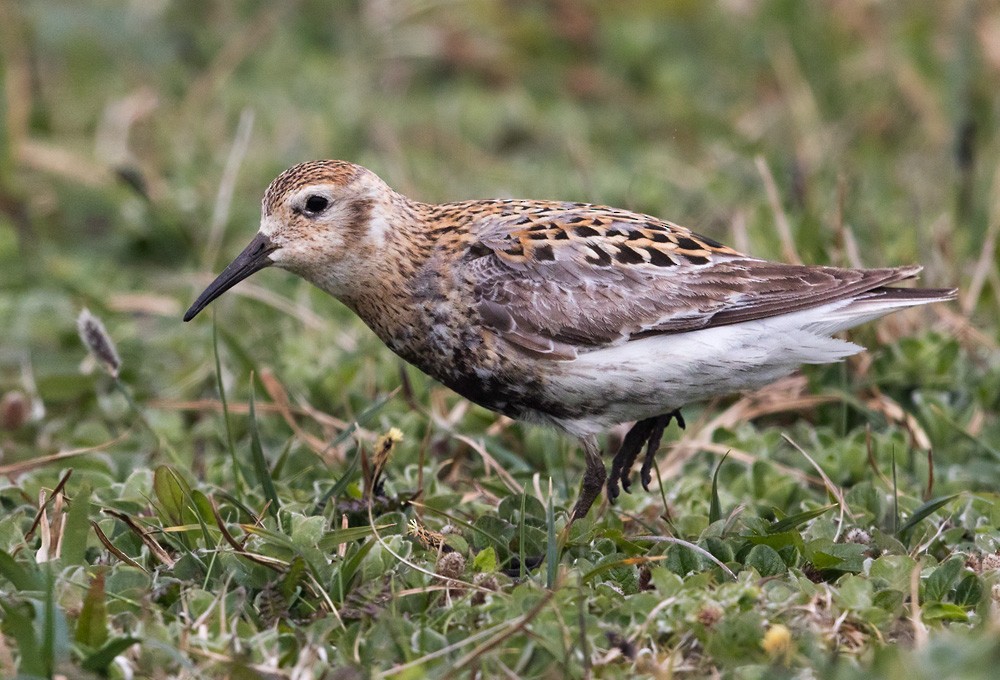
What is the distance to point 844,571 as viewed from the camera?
4.66 metres

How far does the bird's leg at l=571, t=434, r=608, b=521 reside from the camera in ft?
16.6

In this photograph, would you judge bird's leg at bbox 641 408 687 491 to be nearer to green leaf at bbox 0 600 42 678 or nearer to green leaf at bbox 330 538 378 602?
green leaf at bbox 330 538 378 602

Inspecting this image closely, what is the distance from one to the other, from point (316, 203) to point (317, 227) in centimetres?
10

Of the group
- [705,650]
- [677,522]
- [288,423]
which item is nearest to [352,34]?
[288,423]

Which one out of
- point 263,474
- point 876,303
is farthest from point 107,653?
point 876,303

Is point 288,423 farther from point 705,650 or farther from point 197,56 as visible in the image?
point 197,56

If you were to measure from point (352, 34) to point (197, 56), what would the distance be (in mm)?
1304

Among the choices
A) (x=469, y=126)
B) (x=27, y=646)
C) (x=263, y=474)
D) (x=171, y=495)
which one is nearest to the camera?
(x=27, y=646)

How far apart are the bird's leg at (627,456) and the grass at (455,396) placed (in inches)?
5.8

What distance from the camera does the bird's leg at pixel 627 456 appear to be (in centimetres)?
532

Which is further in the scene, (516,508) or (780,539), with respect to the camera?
(516,508)

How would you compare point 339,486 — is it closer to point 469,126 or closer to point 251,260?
point 251,260

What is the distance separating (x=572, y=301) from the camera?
16.6ft

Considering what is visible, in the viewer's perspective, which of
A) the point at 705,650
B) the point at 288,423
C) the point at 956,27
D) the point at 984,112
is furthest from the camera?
the point at 984,112
